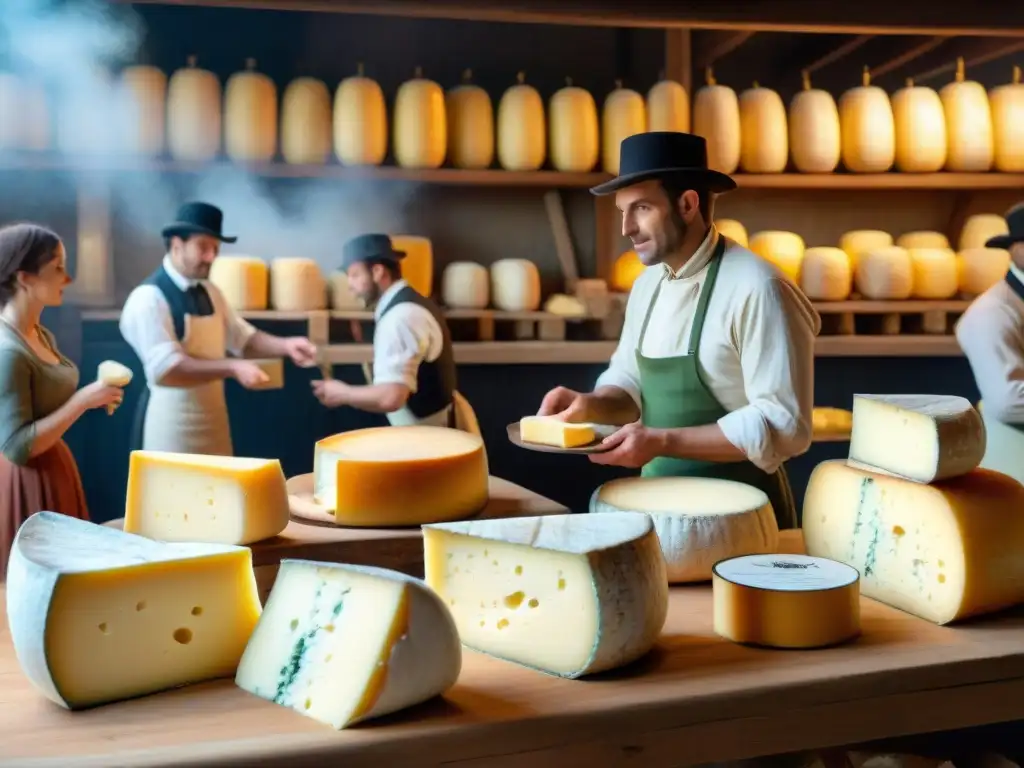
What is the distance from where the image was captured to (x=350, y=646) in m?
1.18

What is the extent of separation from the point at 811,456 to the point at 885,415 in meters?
2.88

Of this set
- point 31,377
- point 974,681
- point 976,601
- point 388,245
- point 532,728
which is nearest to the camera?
point 532,728

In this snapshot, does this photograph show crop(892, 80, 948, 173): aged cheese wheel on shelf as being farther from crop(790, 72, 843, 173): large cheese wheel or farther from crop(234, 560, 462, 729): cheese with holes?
crop(234, 560, 462, 729): cheese with holes

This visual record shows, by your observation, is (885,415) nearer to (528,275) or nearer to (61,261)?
(61,261)

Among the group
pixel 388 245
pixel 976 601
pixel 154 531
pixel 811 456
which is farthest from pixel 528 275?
pixel 976 601

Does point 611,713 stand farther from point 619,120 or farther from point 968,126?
point 968,126

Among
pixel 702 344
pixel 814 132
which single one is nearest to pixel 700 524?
pixel 702 344

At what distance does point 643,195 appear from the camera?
2.19 meters

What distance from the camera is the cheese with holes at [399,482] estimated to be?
188cm

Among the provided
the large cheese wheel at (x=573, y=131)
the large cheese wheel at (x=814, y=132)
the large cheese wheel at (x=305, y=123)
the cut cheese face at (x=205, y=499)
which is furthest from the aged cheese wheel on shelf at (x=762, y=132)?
the cut cheese face at (x=205, y=499)

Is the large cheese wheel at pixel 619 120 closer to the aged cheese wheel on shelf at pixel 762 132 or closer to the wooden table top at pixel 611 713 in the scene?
the aged cheese wheel on shelf at pixel 762 132

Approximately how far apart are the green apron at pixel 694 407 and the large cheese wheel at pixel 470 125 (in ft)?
5.70

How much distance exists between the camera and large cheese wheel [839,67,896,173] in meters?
3.92

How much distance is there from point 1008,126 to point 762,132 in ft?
3.13
